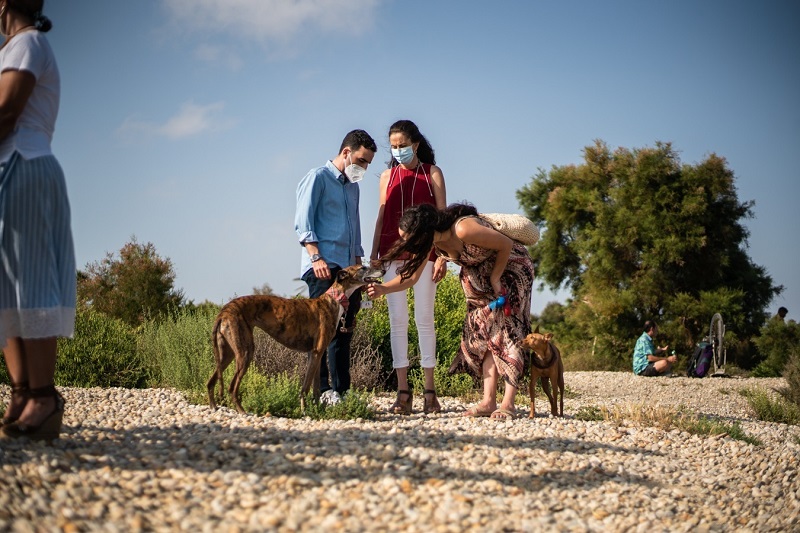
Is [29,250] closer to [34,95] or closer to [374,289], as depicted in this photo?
[34,95]

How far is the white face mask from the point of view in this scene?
6.78 m

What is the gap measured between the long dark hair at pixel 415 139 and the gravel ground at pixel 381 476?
251 centimetres

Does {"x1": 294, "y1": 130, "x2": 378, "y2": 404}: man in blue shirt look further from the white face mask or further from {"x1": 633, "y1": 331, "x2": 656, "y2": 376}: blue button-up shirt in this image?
{"x1": 633, "y1": 331, "x2": 656, "y2": 376}: blue button-up shirt

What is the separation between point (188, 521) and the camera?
345cm

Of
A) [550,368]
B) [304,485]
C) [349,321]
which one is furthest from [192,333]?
[304,485]

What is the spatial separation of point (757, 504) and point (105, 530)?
447cm

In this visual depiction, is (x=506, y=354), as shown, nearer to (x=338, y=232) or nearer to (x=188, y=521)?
(x=338, y=232)

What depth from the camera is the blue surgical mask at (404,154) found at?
6910mm

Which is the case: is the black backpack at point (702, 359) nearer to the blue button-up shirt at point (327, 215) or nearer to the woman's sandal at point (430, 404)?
A: the woman's sandal at point (430, 404)

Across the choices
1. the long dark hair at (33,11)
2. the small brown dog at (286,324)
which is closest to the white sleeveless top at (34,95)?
the long dark hair at (33,11)

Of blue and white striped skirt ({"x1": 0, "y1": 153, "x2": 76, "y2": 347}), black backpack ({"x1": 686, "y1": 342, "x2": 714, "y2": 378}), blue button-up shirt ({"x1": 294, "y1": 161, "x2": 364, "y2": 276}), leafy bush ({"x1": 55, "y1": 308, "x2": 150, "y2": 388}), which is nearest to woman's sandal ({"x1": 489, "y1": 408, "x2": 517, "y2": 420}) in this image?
blue button-up shirt ({"x1": 294, "y1": 161, "x2": 364, "y2": 276})

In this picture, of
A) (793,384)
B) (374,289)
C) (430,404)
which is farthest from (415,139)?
(793,384)

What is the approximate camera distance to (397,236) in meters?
6.98

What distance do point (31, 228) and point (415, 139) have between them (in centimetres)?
378
